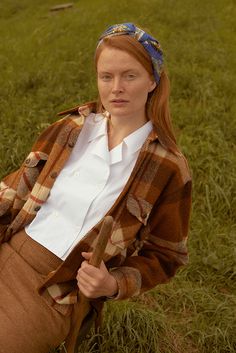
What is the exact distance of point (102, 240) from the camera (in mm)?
1488

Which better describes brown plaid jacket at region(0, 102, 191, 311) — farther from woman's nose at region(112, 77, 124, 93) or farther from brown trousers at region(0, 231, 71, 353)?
woman's nose at region(112, 77, 124, 93)

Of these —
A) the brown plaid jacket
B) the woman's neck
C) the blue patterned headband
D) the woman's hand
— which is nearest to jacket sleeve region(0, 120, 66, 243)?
the brown plaid jacket

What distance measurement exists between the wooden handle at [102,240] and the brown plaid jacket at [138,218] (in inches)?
10.9

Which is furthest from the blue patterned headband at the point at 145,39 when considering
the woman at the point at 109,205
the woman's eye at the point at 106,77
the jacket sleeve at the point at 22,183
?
the jacket sleeve at the point at 22,183

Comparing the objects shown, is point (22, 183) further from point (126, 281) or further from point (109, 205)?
point (126, 281)

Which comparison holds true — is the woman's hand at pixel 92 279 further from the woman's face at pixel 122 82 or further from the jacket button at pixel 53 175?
the woman's face at pixel 122 82

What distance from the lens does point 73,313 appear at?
199 centimetres

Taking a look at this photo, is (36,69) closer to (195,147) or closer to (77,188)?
(195,147)

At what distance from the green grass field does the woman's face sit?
1.46m

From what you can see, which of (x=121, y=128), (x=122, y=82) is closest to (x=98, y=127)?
(x=121, y=128)

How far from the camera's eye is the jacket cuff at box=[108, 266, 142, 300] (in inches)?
73.9

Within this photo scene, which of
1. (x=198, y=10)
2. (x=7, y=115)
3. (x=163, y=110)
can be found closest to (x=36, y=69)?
(x=7, y=115)

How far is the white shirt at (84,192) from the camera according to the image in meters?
1.97

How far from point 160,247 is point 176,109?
385cm
